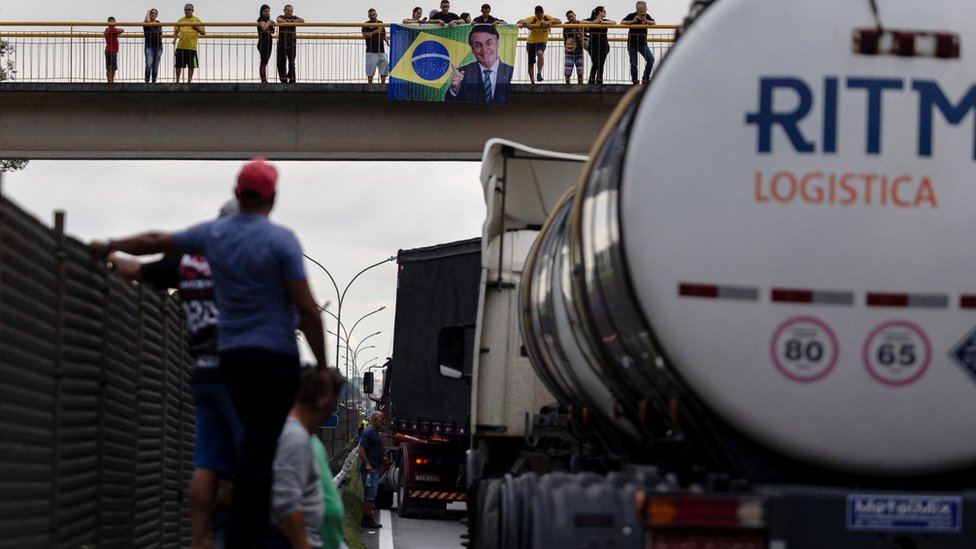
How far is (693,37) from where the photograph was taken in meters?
7.49

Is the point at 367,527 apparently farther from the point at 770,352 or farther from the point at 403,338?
the point at 770,352

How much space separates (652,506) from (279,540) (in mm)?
1443

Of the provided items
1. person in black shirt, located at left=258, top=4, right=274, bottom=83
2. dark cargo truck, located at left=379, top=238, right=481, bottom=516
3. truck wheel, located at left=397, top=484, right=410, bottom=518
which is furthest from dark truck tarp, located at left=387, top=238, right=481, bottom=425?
person in black shirt, located at left=258, top=4, right=274, bottom=83

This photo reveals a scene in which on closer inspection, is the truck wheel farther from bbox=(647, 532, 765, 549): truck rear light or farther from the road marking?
bbox=(647, 532, 765, 549): truck rear light

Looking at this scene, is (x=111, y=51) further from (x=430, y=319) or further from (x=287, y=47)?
(x=430, y=319)

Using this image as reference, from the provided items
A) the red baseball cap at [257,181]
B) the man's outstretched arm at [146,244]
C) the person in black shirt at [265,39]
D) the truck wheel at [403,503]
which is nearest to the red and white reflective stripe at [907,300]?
the red baseball cap at [257,181]

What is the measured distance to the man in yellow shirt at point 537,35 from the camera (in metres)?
35.5

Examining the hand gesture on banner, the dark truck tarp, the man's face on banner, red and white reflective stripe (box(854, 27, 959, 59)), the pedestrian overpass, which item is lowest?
red and white reflective stripe (box(854, 27, 959, 59))

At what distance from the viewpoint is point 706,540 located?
7.19 meters

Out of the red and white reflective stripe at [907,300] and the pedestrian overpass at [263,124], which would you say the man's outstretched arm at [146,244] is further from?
the pedestrian overpass at [263,124]

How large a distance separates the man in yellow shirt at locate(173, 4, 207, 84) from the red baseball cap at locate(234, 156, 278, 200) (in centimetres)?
2995

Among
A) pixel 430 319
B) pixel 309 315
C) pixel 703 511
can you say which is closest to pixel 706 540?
pixel 703 511

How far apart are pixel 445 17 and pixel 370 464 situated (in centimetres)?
1119

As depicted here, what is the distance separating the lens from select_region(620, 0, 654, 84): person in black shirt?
35.3 meters
